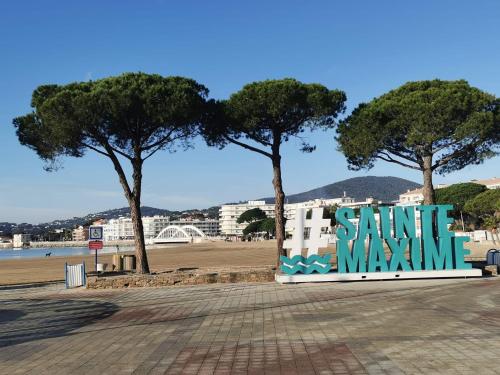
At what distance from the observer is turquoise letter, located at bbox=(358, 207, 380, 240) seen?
18.0 metres

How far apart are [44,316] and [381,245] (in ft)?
37.7

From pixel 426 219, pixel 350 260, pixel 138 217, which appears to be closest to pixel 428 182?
pixel 426 219

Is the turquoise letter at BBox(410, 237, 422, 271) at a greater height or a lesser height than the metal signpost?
lesser

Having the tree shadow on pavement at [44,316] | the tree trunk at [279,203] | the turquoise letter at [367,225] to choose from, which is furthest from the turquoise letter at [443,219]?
the tree shadow on pavement at [44,316]

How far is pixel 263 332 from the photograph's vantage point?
9398 mm

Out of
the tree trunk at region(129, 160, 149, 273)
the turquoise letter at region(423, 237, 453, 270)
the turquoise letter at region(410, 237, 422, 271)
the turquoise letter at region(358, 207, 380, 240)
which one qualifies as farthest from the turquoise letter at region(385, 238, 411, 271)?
the tree trunk at region(129, 160, 149, 273)

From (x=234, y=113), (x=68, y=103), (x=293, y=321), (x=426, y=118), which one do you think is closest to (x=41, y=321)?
(x=293, y=321)

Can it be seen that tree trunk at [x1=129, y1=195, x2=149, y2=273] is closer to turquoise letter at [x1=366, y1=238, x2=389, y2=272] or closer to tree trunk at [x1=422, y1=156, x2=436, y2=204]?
turquoise letter at [x1=366, y1=238, x2=389, y2=272]

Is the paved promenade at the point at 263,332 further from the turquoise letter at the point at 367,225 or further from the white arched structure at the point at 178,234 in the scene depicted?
the white arched structure at the point at 178,234

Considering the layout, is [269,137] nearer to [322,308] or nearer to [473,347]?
[322,308]

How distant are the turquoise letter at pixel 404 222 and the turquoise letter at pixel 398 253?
23 cm

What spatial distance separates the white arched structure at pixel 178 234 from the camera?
570 feet

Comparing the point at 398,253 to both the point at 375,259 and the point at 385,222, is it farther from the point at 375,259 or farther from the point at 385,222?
the point at 385,222

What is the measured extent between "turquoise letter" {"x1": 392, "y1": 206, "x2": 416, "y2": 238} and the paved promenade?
8.23 feet
